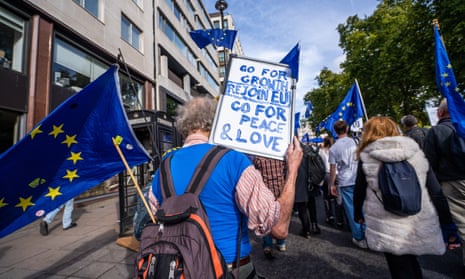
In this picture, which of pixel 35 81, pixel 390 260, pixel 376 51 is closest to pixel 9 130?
pixel 35 81

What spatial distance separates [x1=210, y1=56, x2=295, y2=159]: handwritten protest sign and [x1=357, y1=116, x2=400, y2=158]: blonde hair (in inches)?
37.8

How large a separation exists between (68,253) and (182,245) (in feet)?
14.4

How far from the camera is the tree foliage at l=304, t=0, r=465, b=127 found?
838 centimetres

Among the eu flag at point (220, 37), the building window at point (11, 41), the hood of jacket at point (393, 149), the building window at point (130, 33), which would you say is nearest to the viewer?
the hood of jacket at point (393, 149)

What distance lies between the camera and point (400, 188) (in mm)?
1826

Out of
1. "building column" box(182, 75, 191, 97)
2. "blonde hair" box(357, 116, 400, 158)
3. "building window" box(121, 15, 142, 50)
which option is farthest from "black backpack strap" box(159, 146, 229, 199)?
"building column" box(182, 75, 191, 97)

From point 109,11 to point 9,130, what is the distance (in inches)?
Answer: 286

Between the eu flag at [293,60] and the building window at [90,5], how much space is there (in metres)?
11.1

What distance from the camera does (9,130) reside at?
7.18 metres

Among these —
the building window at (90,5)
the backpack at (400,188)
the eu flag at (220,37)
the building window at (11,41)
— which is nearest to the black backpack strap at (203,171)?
the backpack at (400,188)

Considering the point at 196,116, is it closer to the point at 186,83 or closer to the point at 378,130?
the point at 378,130

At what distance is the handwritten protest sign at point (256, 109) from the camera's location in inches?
68.1

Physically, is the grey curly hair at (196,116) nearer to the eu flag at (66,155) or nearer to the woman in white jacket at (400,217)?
the eu flag at (66,155)

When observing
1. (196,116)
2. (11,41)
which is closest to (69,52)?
(11,41)
